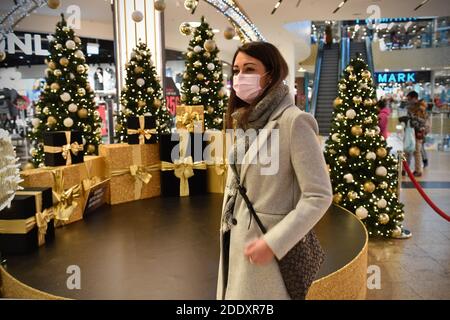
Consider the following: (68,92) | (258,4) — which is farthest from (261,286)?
(258,4)

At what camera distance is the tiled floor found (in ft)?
10.3

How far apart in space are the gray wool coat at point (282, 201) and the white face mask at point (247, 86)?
11 centimetres

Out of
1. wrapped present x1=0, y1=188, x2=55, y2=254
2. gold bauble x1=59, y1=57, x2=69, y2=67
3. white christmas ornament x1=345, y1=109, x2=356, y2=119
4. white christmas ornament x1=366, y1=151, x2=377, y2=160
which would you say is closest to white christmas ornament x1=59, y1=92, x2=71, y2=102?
gold bauble x1=59, y1=57, x2=69, y2=67

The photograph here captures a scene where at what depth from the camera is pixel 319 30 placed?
18.6 metres

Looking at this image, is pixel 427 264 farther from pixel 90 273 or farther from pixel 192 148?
pixel 90 273

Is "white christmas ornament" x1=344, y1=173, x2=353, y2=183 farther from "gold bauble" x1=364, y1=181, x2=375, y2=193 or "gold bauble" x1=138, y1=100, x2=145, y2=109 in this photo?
"gold bauble" x1=138, y1=100, x2=145, y2=109

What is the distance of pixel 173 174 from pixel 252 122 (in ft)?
10.1

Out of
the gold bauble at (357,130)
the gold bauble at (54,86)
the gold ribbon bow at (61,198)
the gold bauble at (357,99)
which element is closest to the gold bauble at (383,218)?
the gold bauble at (357,130)

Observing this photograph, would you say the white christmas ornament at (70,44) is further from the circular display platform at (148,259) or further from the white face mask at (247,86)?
the white face mask at (247,86)

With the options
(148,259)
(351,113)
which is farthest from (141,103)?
(148,259)

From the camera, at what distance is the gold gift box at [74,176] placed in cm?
318

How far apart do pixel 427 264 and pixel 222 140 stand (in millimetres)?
2311

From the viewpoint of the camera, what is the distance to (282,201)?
1.37m

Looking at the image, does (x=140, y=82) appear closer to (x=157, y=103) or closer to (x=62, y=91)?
(x=157, y=103)
